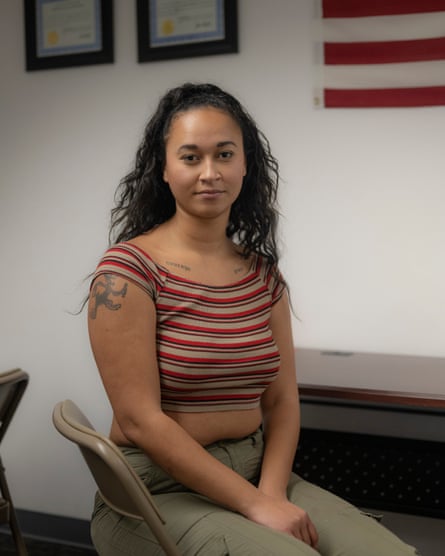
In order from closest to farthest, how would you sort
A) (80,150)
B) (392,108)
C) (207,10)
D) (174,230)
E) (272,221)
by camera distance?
(174,230), (272,221), (392,108), (207,10), (80,150)

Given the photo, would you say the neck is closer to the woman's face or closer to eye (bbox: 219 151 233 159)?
the woman's face

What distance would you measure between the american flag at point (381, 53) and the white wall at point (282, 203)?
2.2 inches

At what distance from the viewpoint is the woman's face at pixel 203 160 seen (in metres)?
1.53

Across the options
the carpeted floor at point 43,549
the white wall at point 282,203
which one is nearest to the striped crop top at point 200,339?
the white wall at point 282,203

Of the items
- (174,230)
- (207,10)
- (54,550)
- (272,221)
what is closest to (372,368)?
(272,221)

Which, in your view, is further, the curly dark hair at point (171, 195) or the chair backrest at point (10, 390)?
the chair backrest at point (10, 390)

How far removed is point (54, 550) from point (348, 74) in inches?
83.9

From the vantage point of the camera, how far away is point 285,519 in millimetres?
1395

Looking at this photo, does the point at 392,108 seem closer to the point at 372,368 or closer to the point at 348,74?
the point at 348,74

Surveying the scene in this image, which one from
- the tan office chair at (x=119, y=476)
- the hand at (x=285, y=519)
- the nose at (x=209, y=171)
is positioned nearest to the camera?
the tan office chair at (x=119, y=476)

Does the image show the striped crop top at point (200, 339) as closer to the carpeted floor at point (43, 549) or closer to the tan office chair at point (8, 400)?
the tan office chair at point (8, 400)

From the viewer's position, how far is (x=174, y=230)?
1621 mm

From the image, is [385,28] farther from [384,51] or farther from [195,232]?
[195,232]

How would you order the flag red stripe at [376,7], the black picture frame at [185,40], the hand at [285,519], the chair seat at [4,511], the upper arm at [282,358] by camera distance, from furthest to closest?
the black picture frame at [185,40] → the flag red stripe at [376,7] → the chair seat at [4,511] → the upper arm at [282,358] → the hand at [285,519]
